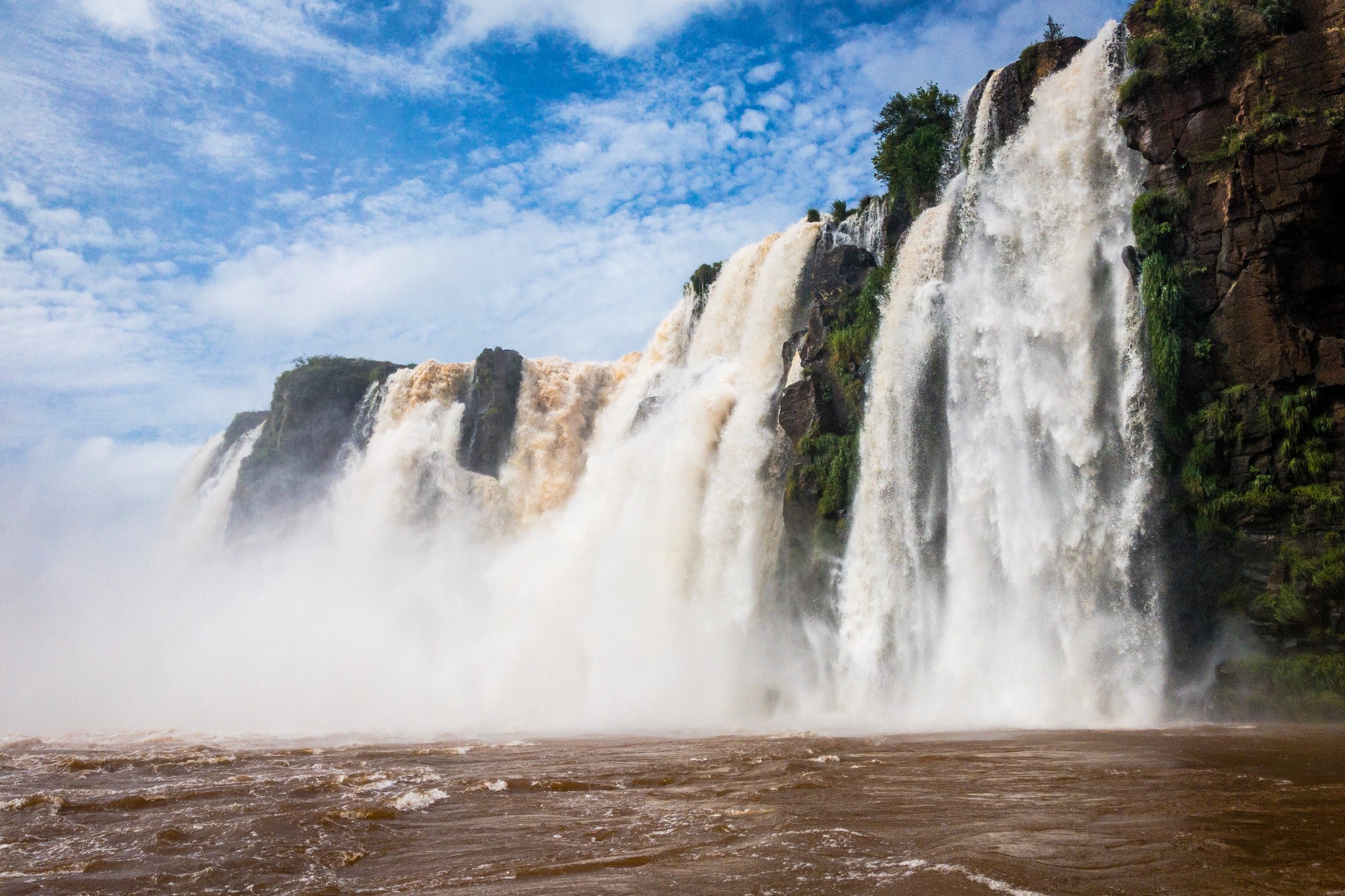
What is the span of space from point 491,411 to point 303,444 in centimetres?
1476

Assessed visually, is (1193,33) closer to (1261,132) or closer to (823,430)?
(1261,132)

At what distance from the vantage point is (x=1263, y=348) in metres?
16.0

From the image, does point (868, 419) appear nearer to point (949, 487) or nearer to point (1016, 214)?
point (949, 487)

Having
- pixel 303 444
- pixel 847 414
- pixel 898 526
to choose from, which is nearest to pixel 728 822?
pixel 898 526

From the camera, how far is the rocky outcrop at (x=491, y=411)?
39.1 meters

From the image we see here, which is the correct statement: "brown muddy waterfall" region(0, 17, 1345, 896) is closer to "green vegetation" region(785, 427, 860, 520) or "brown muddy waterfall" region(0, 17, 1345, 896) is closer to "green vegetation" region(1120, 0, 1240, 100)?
"green vegetation" region(785, 427, 860, 520)

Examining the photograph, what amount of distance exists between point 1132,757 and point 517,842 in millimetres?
7365

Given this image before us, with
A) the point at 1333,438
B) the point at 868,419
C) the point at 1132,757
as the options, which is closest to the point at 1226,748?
the point at 1132,757

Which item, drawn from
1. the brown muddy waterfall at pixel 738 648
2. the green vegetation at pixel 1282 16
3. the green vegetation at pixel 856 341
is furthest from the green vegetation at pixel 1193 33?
the green vegetation at pixel 856 341

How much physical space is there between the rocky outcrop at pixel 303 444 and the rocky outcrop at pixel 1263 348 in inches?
1551

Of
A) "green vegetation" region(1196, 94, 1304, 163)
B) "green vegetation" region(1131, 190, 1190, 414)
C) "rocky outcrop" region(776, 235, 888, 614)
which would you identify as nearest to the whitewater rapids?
"green vegetation" region(1131, 190, 1190, 414)

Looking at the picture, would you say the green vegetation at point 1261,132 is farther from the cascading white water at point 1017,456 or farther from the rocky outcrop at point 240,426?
the rocky outcrop at point 240,426

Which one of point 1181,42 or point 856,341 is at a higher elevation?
point 1181,42

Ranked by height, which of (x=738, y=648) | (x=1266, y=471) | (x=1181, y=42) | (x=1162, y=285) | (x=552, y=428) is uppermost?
(x=1181, y=42)
